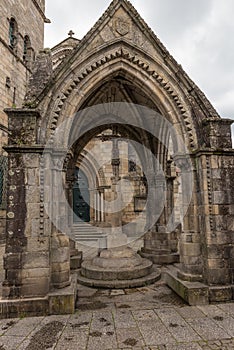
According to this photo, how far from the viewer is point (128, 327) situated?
395 cm

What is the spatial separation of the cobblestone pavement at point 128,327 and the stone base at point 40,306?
0.44 ft

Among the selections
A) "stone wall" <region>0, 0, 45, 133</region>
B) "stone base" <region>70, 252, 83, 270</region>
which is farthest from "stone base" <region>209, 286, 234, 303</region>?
"stone wall" <region>0, 0, 45, 133</region>

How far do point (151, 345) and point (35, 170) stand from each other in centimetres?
342

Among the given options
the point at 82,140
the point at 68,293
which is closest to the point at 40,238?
the point at 68,293

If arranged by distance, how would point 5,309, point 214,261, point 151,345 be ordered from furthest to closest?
point 214,261, point 5,309, point 151,345

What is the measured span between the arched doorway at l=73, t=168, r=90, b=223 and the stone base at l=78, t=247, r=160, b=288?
987cm

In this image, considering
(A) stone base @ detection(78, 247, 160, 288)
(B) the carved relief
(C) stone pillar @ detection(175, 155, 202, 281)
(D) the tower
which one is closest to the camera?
(C) stone pillar @ detection(175, 155, 202, 281)

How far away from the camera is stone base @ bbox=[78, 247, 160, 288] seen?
6145 mm

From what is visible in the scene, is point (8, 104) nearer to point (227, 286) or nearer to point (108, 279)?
point (108, 279)

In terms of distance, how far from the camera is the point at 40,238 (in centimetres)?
471

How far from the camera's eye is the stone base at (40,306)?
442cm

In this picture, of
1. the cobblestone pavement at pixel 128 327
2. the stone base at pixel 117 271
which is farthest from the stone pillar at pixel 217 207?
the stone base at pixel 117 271

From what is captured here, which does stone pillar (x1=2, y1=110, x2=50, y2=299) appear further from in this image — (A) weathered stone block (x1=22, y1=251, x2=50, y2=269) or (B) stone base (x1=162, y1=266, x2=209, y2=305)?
(B) stone base (x1=162, y1=266, x2=209, y2=305)

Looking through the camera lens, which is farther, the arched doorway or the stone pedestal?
the arched doorway
